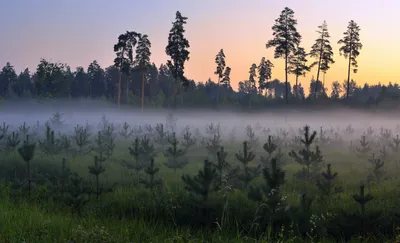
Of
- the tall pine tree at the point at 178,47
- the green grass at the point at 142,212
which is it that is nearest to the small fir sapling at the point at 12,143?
the green grass at the point at 142,212

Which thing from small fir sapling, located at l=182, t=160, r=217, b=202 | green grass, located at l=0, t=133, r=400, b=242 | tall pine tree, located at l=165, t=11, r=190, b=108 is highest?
tall pine tree, located at l=165, t=11, r=190, b=108

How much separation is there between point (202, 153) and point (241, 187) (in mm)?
10568

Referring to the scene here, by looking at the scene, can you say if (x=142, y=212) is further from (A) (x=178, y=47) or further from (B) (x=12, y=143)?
(A) (x=178, y=47)

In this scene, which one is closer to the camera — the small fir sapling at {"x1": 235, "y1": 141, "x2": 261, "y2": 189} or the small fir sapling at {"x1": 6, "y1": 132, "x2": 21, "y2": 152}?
the small fir sapling at {"x1": 235, "y1": 141, "x2": 261, "y2": 189}

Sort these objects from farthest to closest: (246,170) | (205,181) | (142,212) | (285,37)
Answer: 1. (285,37)
2. (246,170)
3. (142,212)
4. (205,181)

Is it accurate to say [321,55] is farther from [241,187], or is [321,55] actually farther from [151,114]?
[241,187]

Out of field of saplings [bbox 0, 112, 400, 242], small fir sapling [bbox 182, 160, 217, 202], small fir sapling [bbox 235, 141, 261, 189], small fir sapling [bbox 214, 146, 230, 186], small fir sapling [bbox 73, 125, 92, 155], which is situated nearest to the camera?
field of saplings [bbox 0, 112, 400, 242]

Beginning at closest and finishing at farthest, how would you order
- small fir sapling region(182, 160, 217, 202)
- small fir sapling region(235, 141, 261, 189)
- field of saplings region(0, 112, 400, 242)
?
field of saplings region(0, 112, 400, 242) → small fir sapling region(182, 160, 217, 202) → small fir sapling region(235, 141, 261, 189)

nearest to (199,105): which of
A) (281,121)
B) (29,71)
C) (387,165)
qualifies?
(281,121)

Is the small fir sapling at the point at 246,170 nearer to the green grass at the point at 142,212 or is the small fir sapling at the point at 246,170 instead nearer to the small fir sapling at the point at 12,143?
the green grass at the point at 142,212

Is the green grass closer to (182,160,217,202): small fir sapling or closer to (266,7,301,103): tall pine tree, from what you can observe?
(182,160,217,202): small fir sapling

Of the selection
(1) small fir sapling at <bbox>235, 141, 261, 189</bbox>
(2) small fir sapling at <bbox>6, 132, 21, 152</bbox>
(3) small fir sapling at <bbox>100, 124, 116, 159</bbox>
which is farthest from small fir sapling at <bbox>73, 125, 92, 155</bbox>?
(1) small fir sapling at <bbox>235, 141, 261, 189</bbox>

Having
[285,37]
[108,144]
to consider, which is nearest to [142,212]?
[108,144]

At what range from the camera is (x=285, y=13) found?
1812 inches
